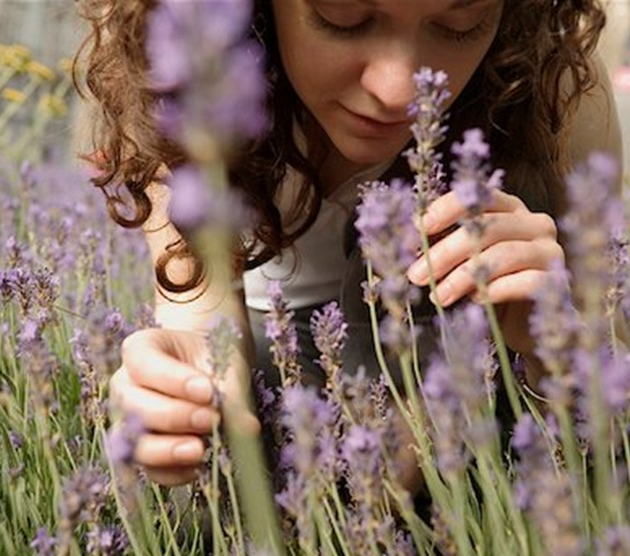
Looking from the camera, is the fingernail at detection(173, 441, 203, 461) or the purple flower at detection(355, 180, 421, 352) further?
the fingernail at detection(173, 441, 203, 461)

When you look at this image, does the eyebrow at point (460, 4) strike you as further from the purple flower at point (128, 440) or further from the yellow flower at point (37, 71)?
the yellow flower at point (37, 71)

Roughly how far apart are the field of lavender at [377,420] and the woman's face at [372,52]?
215 mm

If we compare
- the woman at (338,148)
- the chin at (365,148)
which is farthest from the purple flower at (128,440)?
the chin at (365,148)

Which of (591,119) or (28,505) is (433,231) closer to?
(28,505)

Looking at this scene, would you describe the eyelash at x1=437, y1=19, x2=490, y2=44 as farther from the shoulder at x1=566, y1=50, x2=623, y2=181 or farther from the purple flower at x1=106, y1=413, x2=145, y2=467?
the purple flower at x1=106, y1=413, x2=145, y2=467

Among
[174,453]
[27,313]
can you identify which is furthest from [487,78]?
[174,453]

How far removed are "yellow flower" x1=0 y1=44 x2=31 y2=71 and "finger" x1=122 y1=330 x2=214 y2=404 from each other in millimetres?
2276

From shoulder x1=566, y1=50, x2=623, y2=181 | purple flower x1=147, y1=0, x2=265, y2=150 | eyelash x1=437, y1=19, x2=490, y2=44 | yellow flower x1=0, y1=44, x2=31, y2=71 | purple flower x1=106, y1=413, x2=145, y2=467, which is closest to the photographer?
purple flower x1=147, y1=0, x2=265, y2=150

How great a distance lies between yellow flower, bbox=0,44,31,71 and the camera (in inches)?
134

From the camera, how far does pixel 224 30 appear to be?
0.52 metres

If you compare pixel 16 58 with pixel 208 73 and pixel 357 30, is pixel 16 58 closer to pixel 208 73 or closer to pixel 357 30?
pixel 357 30

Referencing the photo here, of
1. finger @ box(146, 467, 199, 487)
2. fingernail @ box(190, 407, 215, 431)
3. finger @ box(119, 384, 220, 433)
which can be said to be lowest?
finger @ box(146, 467, 199, 487)

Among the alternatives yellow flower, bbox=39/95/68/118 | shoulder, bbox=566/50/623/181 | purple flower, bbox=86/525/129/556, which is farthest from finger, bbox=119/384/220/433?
yellow flower, bbox=39/95/68/118

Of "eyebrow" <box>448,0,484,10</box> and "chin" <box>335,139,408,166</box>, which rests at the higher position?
"eyebrow" <box>448,0,484,10</box>
